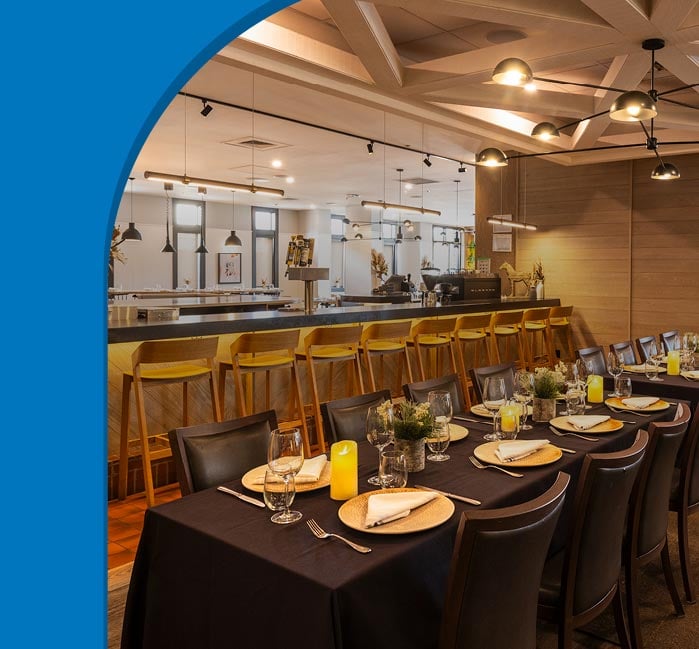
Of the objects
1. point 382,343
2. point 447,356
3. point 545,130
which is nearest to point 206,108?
point 382,343

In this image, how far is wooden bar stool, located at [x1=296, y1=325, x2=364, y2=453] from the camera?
16.0 ft

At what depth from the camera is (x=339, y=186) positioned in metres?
13.3

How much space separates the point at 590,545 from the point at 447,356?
5.00 meters

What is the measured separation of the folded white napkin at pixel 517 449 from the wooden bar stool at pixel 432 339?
3.42m

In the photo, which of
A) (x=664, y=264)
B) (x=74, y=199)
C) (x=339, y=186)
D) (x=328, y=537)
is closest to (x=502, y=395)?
(x=328, y=537)

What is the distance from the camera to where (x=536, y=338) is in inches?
352

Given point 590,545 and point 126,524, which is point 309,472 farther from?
point 126,524

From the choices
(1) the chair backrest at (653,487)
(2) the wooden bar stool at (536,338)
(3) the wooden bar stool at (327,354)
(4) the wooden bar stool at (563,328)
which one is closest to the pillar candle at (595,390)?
(1) the chair backrest at (653,487)

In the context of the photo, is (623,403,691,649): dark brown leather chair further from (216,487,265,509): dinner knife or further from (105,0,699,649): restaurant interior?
(216,487,265,509): dinner knife

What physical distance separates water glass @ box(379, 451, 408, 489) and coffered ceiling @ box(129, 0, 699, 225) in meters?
2.84

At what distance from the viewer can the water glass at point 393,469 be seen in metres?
2.04

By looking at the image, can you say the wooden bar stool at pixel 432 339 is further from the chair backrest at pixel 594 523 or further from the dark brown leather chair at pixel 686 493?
the chair backrest at pixel 594 523

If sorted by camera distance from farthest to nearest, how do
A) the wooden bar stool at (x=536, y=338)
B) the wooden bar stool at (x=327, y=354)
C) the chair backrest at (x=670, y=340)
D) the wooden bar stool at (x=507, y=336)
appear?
the wooden bar stool at (x=536, y=338) → the wooden bar stool at (x=507, y=336) → the chair backrest at (x=670, y=340) → the wooden bar stool at (x=327, y=354)

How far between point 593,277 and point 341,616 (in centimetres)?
830
